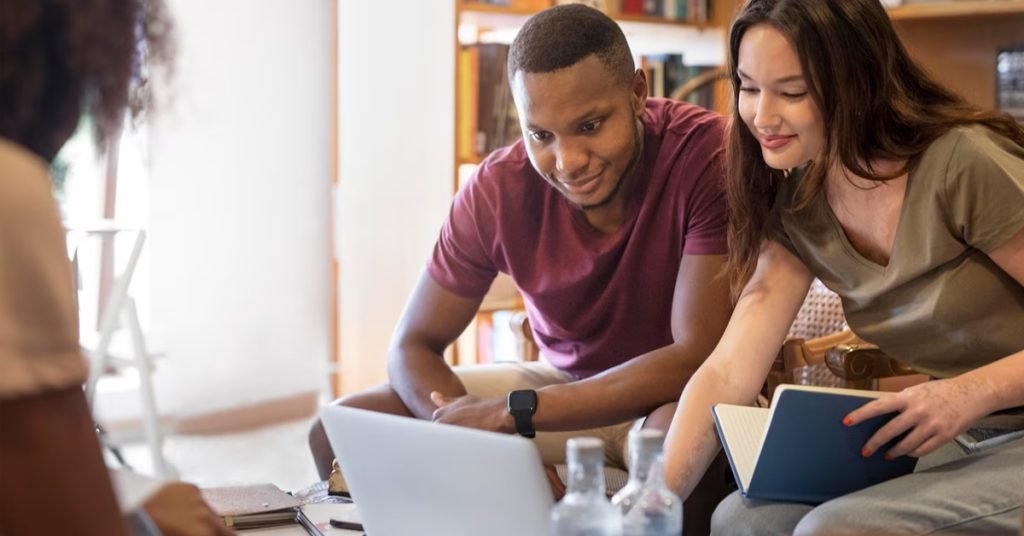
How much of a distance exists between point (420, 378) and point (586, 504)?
1046 mm

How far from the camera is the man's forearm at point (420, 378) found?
218cm

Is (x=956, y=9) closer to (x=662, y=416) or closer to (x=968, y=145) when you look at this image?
(x=968, y=145)

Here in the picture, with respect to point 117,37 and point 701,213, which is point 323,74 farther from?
point 117,37

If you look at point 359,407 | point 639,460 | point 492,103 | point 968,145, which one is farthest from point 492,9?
point 639,460

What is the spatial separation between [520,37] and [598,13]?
0.49 ft

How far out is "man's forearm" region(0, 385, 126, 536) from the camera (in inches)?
33.8

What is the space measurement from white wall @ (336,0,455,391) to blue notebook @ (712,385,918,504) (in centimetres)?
209

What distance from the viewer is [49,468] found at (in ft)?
2.85

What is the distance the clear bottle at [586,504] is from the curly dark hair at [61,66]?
1.65 feet

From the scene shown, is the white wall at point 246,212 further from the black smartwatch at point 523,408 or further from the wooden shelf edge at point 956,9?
the black smartwatch at point 523,408

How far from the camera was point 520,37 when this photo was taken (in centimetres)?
215

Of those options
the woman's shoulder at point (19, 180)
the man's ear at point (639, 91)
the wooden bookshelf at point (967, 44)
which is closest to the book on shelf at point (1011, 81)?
the wooden bookshelf at point (967, 44)

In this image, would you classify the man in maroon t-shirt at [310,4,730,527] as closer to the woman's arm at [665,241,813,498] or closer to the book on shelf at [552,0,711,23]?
the woman's arm at [665,241,813,498]

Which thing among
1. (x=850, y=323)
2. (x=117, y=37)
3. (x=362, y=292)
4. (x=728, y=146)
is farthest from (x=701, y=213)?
(x=362, y=292)
